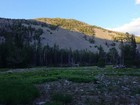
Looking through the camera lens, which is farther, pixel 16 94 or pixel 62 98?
pixel 62 98

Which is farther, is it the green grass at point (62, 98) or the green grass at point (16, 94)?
the green grass at point (62, 98)

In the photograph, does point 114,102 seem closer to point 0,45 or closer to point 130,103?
point 130,103

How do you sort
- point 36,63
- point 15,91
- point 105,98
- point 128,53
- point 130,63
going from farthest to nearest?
point 36,63 → point 128,53 → point 130,63 → point 105,98 → point 15,91

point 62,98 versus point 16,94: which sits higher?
point 16,94

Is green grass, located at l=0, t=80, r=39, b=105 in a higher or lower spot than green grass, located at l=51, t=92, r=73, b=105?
higher

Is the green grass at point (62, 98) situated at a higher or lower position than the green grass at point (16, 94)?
lower

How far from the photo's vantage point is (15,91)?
23.4 metres

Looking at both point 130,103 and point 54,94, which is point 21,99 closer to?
point 54,94

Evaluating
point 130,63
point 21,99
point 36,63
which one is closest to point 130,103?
point 21,99

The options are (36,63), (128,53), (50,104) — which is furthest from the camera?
(36,63)

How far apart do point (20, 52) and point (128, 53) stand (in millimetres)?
38590

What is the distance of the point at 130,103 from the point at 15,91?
25.7ft

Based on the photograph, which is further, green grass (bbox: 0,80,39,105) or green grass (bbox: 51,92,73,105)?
green grass (bbox: 51,92,73,105)

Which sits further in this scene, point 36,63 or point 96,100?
point 36,63
